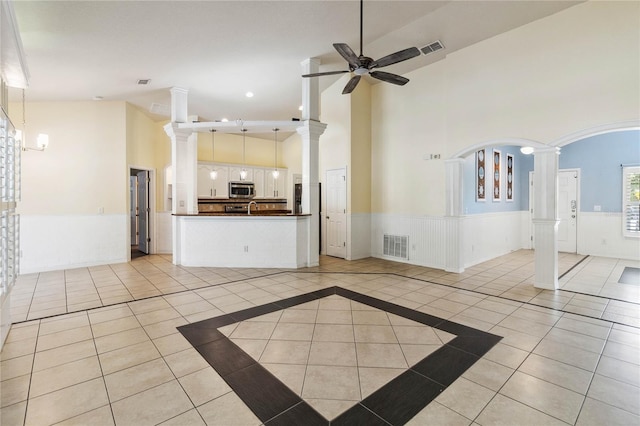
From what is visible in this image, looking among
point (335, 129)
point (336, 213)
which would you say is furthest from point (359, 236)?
point (335, 129)

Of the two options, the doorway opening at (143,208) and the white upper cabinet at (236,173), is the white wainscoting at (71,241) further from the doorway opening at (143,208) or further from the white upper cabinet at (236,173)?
the white upper cabinet at (236,173)

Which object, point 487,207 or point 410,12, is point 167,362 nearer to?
point 410,12

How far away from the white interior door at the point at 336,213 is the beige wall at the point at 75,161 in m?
4.53

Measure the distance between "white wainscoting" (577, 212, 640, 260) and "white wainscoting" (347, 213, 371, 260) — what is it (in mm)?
5024

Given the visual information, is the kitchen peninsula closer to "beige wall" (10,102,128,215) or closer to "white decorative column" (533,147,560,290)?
"beige wall" (10,102,128,215)

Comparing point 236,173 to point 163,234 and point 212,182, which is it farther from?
point 163,234

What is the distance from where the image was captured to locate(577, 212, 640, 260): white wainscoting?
6465 mm

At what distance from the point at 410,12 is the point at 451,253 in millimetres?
4005

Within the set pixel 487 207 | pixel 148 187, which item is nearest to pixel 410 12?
pixel 487 207

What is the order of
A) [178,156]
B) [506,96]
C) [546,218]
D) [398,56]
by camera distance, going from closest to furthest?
[398,56] → [546,218] → [506,96] → [178,156]

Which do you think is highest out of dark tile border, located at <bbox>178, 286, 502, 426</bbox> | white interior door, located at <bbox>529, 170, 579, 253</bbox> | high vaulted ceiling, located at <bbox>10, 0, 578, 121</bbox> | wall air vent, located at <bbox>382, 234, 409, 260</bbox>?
high vaulted ceiling, located at <bbox>10, 0, 578, 121</bbox>

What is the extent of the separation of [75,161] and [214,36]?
13.6 feet

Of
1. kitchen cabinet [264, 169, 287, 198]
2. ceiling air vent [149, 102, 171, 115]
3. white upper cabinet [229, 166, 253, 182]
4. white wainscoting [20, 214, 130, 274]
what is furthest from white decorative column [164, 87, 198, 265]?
kitchen cabinet [264, 169, 287, 198]

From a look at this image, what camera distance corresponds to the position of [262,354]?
261cm
